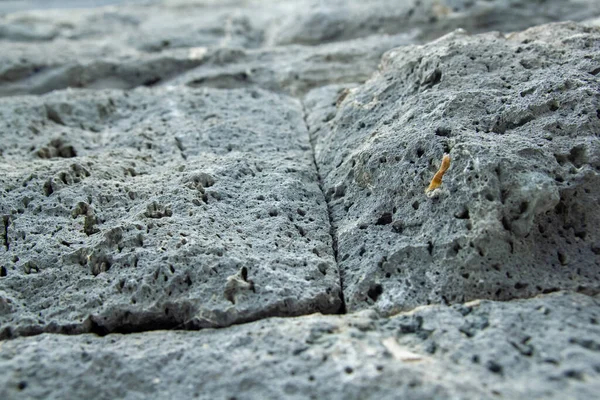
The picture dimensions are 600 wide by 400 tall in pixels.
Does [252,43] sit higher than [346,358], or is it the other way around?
[252,43]

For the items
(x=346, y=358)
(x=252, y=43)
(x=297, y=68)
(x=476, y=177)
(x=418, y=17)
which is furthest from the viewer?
(x=252, y=43)

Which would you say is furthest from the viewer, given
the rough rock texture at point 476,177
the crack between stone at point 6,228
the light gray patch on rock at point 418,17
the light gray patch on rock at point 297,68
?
the light gray patch on rock at point 418,17

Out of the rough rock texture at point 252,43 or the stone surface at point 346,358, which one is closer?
the stone surface at point 346,358

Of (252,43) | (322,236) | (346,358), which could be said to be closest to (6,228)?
(322,236)

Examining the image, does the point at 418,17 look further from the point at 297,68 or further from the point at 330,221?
the point at 330,221

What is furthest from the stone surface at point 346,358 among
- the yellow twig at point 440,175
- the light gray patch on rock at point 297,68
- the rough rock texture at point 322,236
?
the light gray patch on rock at point 297,68

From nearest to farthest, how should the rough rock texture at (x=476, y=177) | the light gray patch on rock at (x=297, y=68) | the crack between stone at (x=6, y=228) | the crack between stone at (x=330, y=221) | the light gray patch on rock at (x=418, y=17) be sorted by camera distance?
the rough rock texture at (x=476, y=177)
the crack between stone at (x=330, y=221)
the crack between stone at (x=6, y=228)
the light gray patch on rock at (x=297, y=68)
the light gray patch on rock at (x=418, y=17)

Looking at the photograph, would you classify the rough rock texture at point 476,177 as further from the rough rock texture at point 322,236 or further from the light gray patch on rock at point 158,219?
the light gray patch on rock at point 158,219
